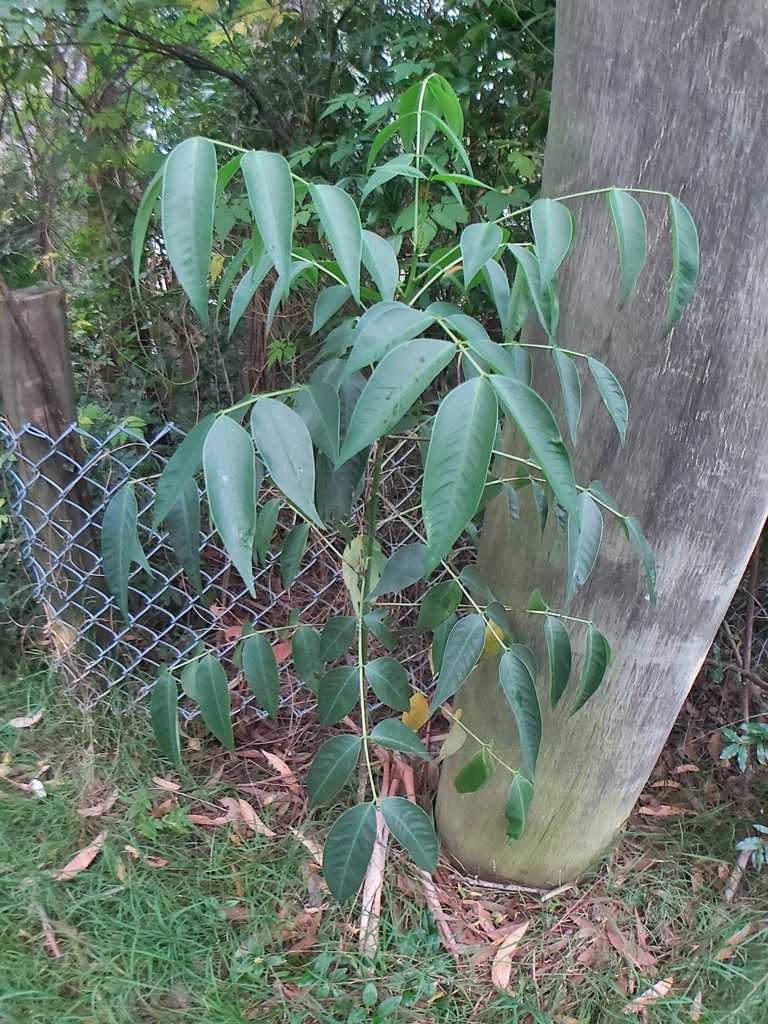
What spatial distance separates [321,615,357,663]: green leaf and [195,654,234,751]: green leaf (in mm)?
183

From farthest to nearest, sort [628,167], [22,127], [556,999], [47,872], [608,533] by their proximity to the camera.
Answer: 1. [22,127]
2. [47,872]
3. [556,999]
4. [608,533]
5. [628,167]

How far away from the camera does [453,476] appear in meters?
0.52

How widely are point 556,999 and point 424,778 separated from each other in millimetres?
516

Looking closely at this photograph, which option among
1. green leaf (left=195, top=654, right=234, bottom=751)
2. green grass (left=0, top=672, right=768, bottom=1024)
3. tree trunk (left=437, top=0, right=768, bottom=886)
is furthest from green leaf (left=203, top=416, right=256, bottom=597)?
green grass (left=0, top=672, right=768, bottom=1024)

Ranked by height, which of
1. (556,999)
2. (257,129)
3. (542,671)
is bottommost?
(556,999)

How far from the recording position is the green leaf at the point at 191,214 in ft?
1.64

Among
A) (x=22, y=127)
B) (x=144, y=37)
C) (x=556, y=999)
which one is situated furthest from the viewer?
(x=22, y=127)

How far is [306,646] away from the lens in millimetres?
1097

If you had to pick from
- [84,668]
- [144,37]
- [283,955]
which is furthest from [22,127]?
[283,955]

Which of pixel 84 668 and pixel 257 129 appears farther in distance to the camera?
pixel 257 129

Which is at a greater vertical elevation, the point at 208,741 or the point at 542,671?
the point at 542,671

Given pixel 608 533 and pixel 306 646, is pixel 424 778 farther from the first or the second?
pixel 608 533

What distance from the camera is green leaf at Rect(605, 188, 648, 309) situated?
25.9 inches

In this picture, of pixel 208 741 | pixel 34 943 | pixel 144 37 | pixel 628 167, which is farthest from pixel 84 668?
pixel 144 37
